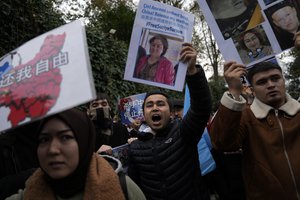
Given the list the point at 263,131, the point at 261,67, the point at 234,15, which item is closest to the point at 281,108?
the point at 263,131

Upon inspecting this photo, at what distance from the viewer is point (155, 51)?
227cm

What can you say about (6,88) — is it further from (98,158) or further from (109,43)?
(109,43)

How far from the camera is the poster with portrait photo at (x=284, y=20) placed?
227 centimetres

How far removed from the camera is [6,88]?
49.3 inches

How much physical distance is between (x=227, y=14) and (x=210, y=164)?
A: 3.67 feet

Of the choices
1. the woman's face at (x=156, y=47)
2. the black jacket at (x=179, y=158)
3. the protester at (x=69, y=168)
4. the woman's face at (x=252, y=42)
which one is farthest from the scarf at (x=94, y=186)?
the woman's face at (x=252, y=42)

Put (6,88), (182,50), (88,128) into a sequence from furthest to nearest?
1. (182,50)
2. (88,128)
3. (6,88)

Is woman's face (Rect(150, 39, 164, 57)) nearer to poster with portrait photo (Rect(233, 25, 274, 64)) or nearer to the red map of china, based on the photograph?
poster with portrait photo (Rect(233, 25, 274, 64))

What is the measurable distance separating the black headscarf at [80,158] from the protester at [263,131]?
3.01 ft

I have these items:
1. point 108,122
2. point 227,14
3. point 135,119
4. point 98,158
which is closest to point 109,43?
point 135,119

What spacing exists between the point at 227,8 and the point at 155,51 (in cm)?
62

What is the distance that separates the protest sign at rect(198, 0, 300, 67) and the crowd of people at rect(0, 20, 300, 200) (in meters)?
0.10

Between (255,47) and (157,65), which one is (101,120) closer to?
(157,65)

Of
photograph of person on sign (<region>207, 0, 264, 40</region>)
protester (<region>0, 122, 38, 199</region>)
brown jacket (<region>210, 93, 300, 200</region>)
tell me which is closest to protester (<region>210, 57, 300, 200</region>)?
brown jacket (<region>210, 93, 300, 200</region>)
